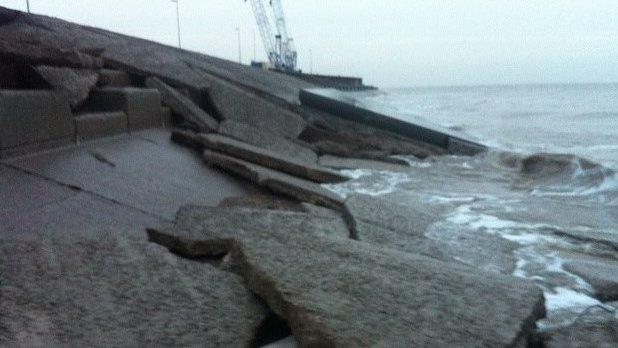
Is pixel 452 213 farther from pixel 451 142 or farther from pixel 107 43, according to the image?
pixel 107 43

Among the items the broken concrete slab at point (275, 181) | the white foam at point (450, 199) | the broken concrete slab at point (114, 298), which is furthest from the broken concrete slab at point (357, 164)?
the broken concrete slab at point (114, 298)

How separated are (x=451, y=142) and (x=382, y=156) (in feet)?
5.95

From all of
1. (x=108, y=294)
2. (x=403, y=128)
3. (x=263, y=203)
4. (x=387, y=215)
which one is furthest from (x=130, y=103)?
(x=403, y=128)

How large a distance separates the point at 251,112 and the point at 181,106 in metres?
1.20

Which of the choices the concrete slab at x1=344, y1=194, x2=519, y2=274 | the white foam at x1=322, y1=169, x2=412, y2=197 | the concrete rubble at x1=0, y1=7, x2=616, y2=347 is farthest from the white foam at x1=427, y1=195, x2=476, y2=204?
the concrete slab at x1=344, y1=194, x2=519, y2=274

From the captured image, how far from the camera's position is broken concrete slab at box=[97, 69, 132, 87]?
5398 mm

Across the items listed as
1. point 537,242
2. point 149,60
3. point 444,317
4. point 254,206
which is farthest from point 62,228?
point 149,60

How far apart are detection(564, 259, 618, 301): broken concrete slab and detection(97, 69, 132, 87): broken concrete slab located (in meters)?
4.36

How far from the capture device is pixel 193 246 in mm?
2654

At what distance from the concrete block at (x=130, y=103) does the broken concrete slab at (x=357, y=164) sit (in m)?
2.08

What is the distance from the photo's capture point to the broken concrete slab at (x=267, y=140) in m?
5.89

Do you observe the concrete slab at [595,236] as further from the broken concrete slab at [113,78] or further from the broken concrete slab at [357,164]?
the broken concrete slab at [113,78]

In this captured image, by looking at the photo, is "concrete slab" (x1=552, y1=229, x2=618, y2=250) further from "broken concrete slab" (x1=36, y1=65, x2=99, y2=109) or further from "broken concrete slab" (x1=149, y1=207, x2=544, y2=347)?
"broken concrete slab" (x1=36, y1=65, x2=99, y2=109)

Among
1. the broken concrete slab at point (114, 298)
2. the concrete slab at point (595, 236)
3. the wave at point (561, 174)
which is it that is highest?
the broken concrete slab at point (114, 298)
